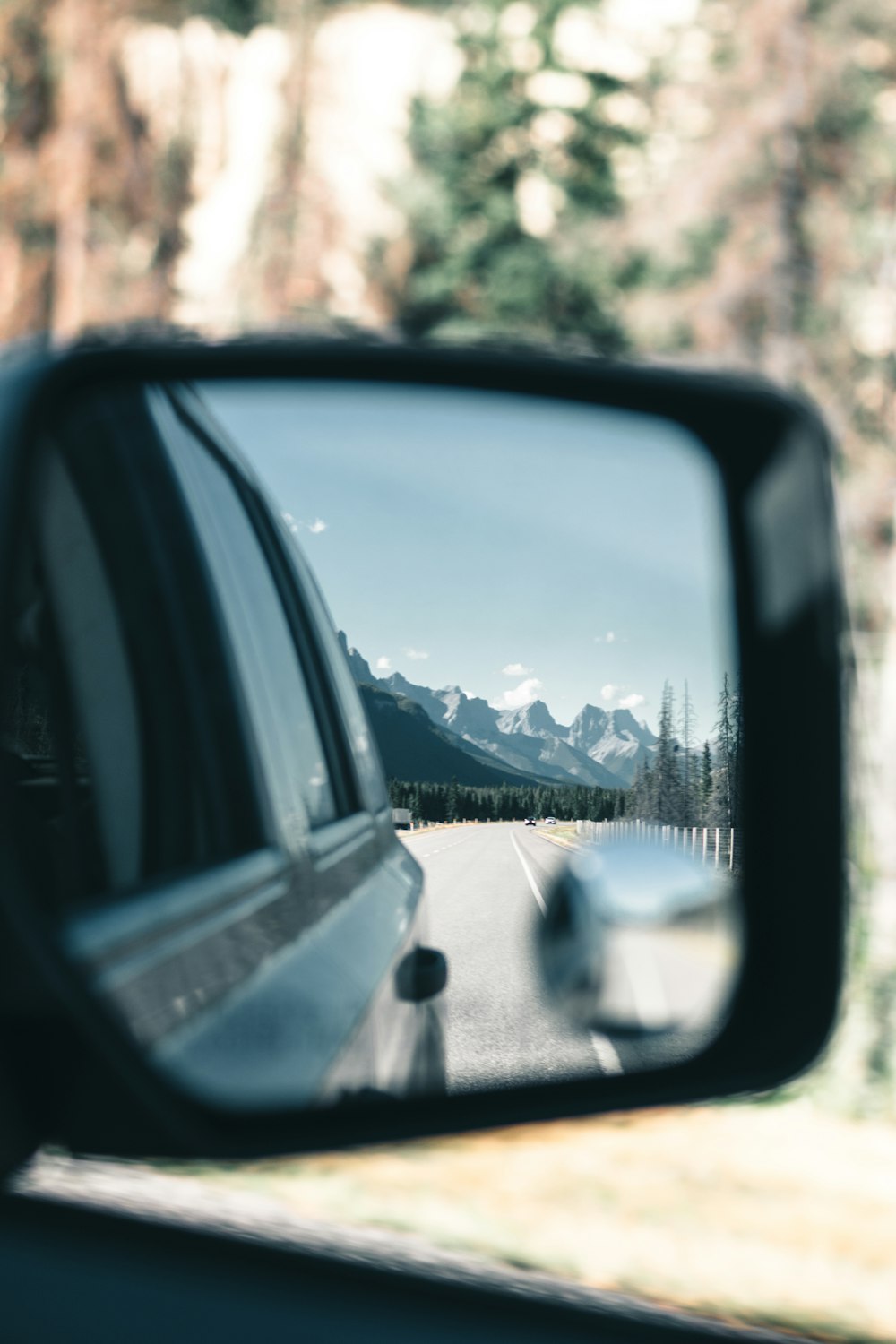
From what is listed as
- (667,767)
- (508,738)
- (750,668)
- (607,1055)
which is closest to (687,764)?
(667,767)

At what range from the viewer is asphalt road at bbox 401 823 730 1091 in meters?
1.70

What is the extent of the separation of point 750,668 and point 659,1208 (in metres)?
3.03

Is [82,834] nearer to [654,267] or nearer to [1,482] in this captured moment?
[1,482]

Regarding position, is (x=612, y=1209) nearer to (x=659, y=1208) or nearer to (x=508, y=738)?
(x=659, y=1208)

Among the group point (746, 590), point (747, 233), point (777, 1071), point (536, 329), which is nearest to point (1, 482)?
point (746, 590)

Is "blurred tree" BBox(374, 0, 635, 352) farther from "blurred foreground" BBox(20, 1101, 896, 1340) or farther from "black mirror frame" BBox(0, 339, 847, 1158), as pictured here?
"black mirror frame" BBox(0, 339, 847, 1158)

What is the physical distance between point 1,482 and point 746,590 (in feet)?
3.34

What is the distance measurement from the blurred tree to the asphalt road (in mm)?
27596

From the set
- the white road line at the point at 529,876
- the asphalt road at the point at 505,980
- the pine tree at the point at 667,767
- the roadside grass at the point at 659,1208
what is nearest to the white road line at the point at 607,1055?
the asphalt road at the point at 505,980

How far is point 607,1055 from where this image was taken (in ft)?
5.72

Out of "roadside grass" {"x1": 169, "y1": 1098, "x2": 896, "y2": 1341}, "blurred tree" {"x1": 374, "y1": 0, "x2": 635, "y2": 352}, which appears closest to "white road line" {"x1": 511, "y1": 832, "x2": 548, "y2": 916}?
"roadside grass" {"x1": 169, "y1": 1098, "x2": 896, "y2": 1341}

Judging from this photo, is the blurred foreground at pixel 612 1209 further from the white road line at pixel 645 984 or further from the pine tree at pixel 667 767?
the white road line at pixel 645 984

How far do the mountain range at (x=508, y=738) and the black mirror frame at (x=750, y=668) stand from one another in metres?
0.18

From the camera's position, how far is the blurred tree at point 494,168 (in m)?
29.0
